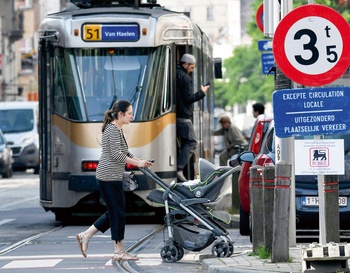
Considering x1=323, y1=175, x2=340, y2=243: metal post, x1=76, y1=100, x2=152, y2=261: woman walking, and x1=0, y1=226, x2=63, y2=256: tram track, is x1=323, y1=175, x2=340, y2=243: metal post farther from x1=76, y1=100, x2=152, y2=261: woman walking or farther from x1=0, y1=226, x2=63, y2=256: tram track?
x1=0, y1=226, x2=63, y2=256: tram track

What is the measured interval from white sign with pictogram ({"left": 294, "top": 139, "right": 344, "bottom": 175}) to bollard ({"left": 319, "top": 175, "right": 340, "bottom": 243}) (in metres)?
0.70

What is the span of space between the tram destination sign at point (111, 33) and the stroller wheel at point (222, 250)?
651 cm

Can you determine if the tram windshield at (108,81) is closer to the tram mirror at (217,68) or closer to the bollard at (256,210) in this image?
the bollard at (256,210)

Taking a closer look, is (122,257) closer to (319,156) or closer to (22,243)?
(22,243)

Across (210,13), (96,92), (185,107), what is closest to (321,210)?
(96,92)

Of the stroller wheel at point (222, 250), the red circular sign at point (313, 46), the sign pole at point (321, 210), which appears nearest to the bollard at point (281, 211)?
the sign pole at point (321, 210)

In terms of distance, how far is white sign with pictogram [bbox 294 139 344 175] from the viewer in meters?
12.4

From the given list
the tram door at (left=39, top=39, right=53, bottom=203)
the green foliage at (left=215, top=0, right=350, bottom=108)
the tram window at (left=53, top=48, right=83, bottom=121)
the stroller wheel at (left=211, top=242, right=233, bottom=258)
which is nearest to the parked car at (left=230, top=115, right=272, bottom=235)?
the stroller wheel at (left=211, top=242, right=233, bottom=258)

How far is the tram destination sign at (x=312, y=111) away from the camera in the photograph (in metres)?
12.5

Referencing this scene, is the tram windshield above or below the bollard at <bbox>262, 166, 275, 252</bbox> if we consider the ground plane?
above

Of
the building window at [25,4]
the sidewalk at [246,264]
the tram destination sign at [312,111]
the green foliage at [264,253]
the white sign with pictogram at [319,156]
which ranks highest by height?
the building window at [25,4]

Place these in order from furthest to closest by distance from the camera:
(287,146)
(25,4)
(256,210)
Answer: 1. (25,4)
2. (287,146)
3. (256,210)

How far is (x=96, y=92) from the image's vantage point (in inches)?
808

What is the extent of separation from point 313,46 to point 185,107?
8944mm
